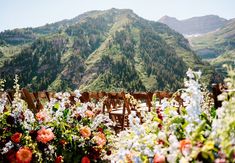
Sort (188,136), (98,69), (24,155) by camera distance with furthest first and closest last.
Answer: (98,69) → (24,155) → (188,136)

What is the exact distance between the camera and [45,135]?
5387mm

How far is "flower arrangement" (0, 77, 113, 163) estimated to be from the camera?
5332 mm

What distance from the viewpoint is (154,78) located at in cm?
16838

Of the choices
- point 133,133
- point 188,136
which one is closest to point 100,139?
point 133,133

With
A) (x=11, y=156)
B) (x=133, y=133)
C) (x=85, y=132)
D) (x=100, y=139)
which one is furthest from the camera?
(x=100, y=139)

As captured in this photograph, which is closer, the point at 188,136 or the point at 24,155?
the point at 188,136

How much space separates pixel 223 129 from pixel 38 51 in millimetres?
197077

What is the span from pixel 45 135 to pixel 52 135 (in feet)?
0.38

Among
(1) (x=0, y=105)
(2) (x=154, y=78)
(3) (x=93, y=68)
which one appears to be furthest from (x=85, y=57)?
(1) (x=0, y=105)

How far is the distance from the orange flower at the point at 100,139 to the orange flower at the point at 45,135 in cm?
84

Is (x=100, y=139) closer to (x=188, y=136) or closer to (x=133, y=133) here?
(x=133, y=133)

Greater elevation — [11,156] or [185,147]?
[185,147]

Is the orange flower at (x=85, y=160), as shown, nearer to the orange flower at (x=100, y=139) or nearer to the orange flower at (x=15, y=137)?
the orange flower at (x=100, y=139)

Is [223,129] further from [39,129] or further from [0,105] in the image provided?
[0,105]
